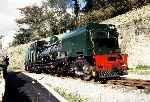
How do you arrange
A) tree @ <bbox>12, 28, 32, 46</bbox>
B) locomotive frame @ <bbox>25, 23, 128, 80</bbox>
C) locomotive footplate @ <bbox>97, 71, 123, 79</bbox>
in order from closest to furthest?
locomotive footplate @ <bbox>97, 71, 123, 79</bbox>, locomotive frame @ <bbox>25, 23, 128, 80</bbox>, tree @ <bbox>12, 28, 32, 46</bbox>

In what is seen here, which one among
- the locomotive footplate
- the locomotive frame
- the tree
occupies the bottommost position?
the locomotive footplate

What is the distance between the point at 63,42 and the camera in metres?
26.7

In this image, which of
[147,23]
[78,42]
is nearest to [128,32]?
[147,23]

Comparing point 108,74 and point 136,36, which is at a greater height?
point 136,36

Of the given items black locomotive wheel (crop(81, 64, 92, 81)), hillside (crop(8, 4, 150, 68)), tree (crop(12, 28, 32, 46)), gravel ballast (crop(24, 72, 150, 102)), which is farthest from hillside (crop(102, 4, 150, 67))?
tree (crop(12, 28, 32, 46))

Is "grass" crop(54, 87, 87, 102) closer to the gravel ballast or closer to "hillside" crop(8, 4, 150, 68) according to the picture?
the gravel ballast

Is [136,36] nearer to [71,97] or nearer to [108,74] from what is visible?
[108,74]

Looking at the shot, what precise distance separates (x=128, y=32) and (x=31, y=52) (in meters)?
11.9

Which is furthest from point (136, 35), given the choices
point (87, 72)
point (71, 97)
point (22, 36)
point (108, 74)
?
point (22, 36)

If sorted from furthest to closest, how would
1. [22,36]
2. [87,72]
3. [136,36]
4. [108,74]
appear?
[22,36] < [136,36] < [87,72] < [108,74]

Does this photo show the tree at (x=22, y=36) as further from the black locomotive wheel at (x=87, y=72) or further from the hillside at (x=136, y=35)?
the black locomotive wheel at (x=87, y=72)

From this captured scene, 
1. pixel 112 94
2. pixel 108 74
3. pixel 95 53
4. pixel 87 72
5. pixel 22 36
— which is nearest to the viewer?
pixel 112 94

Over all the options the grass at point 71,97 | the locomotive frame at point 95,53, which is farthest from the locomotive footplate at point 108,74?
the grass at point 71,97

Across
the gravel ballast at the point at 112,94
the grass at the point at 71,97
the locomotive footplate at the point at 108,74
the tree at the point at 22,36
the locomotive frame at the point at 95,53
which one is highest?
the tree at the point at 22,36
